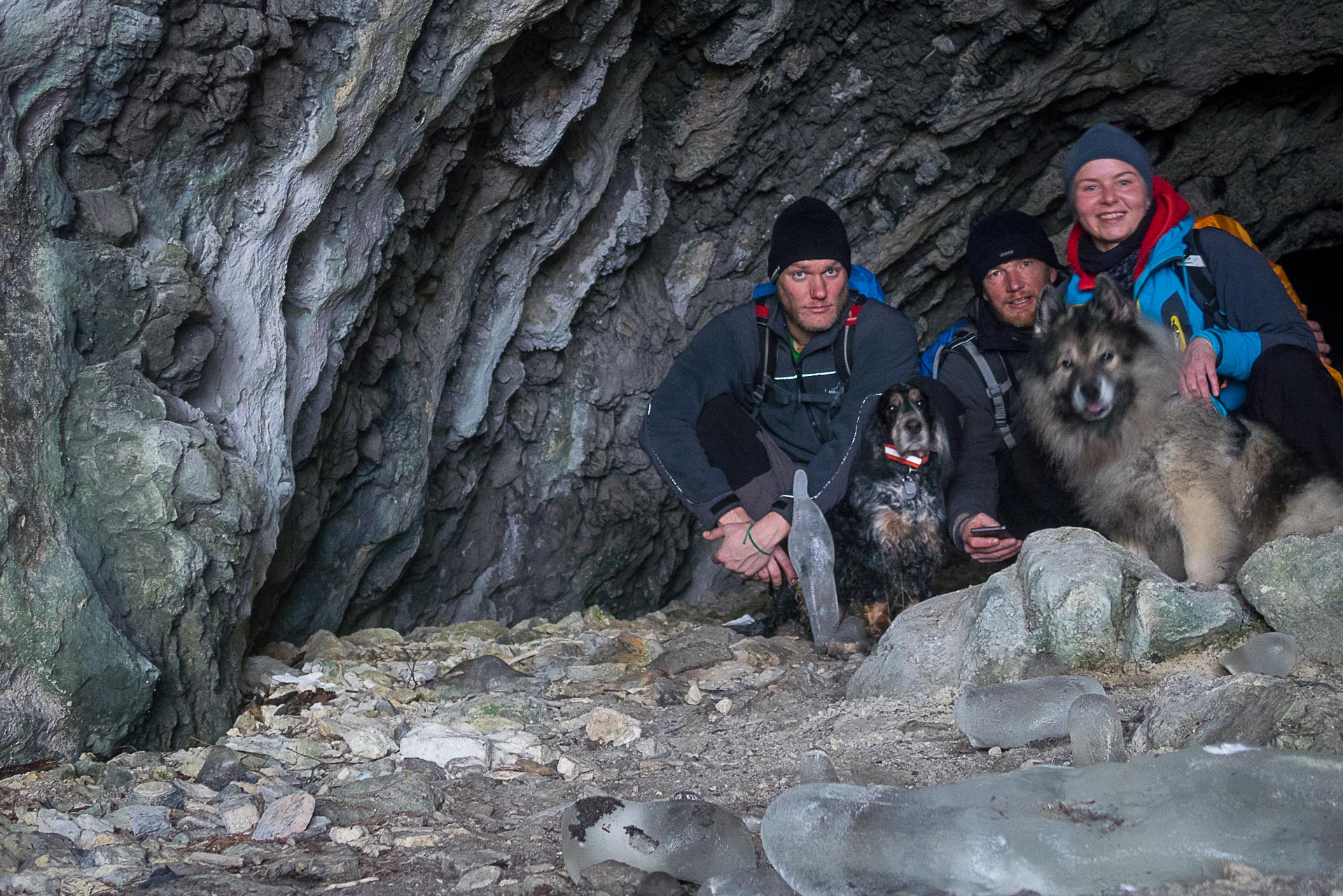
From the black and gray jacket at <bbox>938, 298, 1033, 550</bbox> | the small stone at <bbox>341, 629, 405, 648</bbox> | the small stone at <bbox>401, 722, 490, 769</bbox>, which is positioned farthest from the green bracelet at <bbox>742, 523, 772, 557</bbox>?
the small stone at <bbox>401, 722, 490, 769</bbox>

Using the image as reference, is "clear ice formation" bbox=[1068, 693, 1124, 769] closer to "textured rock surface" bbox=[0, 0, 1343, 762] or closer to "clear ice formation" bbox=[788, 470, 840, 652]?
"clear ice formation" bbox=[788, 470, 840, 652]

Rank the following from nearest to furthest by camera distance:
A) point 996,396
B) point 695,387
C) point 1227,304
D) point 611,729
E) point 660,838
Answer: point 660,838 → point 611,729 → point 1227,304 → point 996,396 → point 695,387

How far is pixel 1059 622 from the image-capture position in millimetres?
3061

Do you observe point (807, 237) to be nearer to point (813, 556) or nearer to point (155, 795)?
point (813, 556)

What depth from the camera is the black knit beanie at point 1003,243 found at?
16.4ft

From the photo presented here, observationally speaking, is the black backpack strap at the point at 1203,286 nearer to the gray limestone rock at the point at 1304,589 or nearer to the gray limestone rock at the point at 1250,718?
the gray limestone rock at the point at 1304,589

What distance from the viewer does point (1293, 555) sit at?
117 inches

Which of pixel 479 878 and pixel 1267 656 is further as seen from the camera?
pixel 1267 656

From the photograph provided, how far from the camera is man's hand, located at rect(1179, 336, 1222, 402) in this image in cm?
398

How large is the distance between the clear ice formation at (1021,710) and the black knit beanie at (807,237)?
Result: 2.52 meters

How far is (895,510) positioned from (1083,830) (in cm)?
289

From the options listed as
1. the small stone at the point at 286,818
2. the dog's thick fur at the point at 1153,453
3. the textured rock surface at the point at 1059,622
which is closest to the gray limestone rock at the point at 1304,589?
the textured rock surface at the point at 1059,622

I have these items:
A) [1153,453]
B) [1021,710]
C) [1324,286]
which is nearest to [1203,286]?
[1153,453]

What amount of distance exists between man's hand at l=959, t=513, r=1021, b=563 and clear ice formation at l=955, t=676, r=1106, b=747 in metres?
1.99
